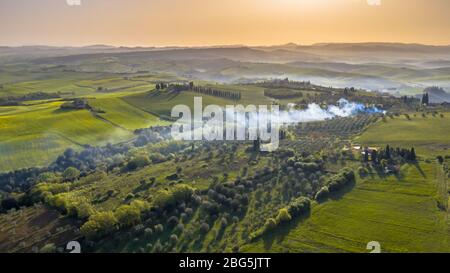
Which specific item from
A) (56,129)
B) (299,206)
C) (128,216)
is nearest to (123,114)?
(56,129)

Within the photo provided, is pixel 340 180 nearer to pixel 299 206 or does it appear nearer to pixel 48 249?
pixel 299 206

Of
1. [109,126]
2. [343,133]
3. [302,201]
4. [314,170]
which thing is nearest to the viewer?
[302,201]

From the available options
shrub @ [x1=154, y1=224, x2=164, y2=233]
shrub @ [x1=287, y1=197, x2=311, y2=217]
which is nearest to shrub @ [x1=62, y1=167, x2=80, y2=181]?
shrub @ [x1=154, y1=224, x2=164, y2=233]

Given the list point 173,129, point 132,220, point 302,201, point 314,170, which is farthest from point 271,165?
point 173,129

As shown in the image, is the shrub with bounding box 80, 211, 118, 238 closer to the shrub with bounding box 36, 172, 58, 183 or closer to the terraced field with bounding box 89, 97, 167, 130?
the shrub with bounding box 36, 172, 58, 183

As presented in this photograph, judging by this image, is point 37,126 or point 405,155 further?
point 37,126

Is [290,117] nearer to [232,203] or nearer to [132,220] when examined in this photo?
[232,203]

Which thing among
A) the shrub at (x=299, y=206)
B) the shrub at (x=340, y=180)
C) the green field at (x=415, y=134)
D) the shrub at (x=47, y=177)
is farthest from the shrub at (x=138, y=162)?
the green field at (x=415, y=134)

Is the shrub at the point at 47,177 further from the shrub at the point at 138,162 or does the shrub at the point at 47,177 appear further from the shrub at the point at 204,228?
the shrub at the point at 204,228
